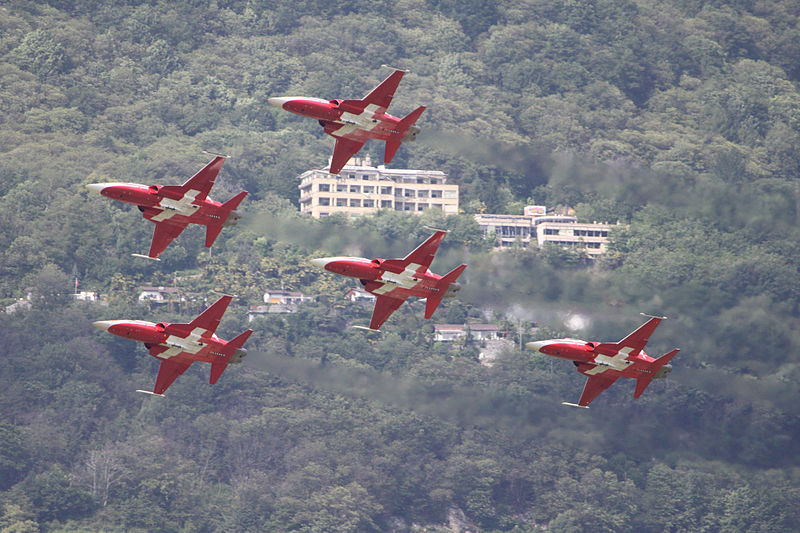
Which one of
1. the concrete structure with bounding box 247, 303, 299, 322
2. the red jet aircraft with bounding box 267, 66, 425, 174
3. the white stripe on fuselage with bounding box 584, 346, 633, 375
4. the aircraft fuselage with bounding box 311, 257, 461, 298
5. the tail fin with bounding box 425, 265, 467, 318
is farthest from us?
the concrete structure with bounding box 247, 303, 299, 322

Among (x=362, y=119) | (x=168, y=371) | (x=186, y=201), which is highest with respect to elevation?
(x=362, y=119)

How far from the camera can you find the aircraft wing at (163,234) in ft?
294

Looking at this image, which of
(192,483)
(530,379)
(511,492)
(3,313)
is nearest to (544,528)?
(511,492)

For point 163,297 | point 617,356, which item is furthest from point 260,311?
point 617,356

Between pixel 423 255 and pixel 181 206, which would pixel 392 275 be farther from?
pixel 181 206

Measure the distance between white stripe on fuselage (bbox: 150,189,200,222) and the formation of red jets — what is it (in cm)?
5

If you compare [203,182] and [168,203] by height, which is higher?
[203,182]

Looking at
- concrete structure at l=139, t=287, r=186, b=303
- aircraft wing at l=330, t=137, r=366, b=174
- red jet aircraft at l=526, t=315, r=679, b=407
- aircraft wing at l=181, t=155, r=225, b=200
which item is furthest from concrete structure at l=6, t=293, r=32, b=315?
red jet aircraft at l=526, t=315, r=679, b=407

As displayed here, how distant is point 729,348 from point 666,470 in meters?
32.7

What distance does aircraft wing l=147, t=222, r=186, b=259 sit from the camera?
294 feet

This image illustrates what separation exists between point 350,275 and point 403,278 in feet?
9.17

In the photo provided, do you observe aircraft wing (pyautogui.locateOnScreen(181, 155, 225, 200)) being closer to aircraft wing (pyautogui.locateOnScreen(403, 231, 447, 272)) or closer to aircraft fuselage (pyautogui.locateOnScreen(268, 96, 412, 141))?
aircraft fuselage (pyautogui.locateOnScreen(268, 96, 412, 141))

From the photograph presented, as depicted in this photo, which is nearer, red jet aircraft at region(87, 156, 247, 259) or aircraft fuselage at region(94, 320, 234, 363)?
aircraft fuselage at region(94, 320, 234, 363)

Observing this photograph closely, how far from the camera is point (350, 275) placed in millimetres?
86812
